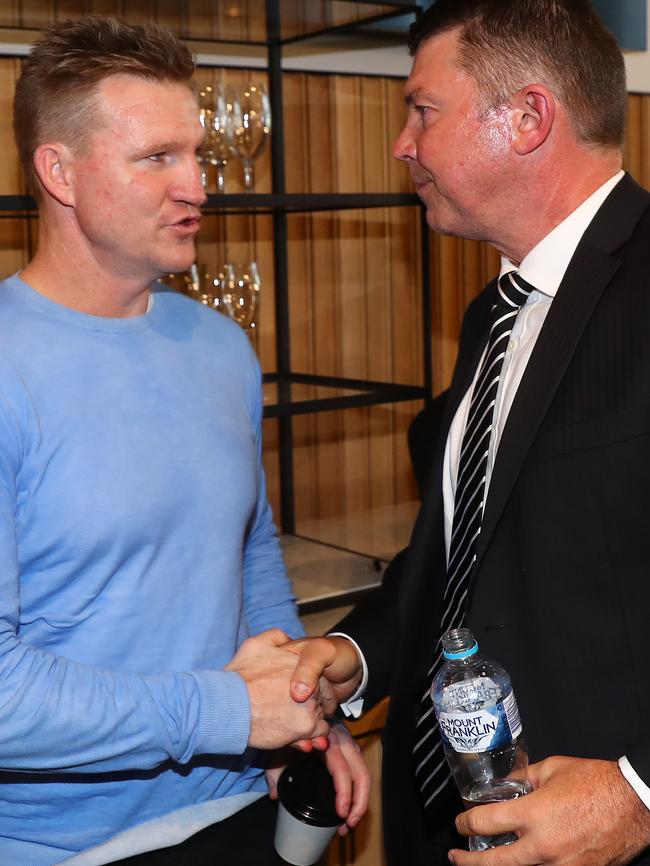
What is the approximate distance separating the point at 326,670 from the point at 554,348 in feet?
1.95

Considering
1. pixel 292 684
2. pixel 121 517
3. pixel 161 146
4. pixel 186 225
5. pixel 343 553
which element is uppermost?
pixel 161 146

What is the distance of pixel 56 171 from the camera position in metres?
1.53

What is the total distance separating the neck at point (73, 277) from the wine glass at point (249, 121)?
0.98 m

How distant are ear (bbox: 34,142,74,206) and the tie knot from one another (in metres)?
0.65

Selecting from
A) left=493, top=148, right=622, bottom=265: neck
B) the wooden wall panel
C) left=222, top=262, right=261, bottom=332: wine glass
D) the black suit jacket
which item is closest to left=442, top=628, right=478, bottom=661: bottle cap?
the black suit jacket

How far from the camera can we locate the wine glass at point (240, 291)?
2.48 meters

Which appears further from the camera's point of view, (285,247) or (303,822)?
(285,247)

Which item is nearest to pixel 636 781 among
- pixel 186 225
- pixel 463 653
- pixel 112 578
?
pixel 463 653

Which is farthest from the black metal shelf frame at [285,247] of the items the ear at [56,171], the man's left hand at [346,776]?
the man's left hand at [346,776]

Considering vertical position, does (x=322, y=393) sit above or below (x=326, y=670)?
above

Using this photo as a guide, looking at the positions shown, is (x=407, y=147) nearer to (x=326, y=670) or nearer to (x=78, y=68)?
(x=78, y=68)

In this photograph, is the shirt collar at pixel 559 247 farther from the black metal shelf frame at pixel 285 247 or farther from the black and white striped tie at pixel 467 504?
the black metal shelf frame at pixel 285 247

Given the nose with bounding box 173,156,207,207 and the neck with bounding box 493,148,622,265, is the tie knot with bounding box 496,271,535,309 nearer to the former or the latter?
the neck with bounding box 493,148,622,265

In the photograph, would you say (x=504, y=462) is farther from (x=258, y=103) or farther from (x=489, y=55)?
(x=258, y=103)
